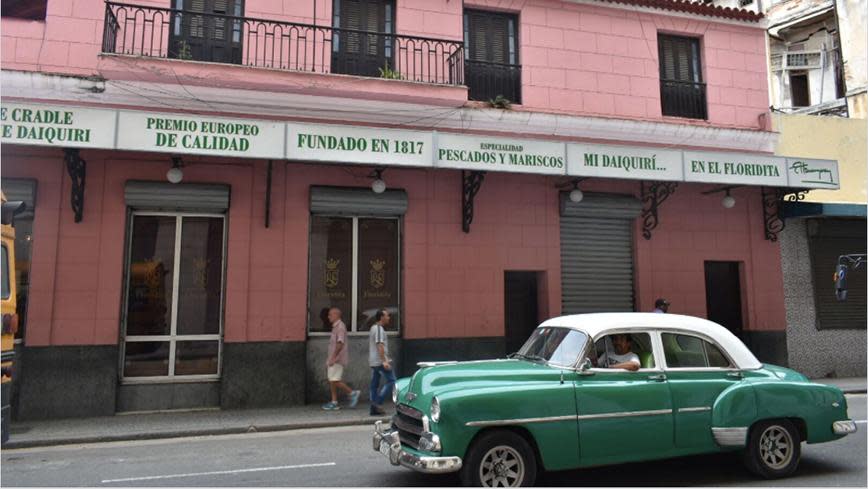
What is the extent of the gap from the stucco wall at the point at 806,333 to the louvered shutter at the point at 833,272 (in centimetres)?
17

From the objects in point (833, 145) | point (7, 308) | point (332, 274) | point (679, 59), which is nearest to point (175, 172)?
point (332, 274)

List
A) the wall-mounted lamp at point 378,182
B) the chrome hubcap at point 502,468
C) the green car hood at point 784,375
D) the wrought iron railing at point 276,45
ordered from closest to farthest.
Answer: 1. the chrome hubcap at point 502,468
2. the green car hood at point 784,375
3. the wrought iron railing at point 276,45
4. the wall-mounted lamp at point 378,182

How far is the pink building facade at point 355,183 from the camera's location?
9938mm

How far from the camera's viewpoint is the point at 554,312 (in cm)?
1225

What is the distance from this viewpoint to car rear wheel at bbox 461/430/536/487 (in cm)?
510

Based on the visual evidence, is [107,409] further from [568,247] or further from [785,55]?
[785,55]

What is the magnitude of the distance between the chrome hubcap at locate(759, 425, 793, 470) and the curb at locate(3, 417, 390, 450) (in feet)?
18.2

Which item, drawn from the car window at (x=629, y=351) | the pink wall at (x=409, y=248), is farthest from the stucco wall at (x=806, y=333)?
the car window at (x=629, y=351)

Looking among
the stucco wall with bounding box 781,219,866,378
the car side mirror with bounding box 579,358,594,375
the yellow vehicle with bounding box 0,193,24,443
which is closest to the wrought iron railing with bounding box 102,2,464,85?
the yellow vehicle with bounding box 0,193,24,443

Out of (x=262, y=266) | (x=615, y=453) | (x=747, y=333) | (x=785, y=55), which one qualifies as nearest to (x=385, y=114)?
(x=262, y=266)

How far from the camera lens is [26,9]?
11.0 m

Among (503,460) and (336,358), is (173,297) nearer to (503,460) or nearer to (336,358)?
(336,358)

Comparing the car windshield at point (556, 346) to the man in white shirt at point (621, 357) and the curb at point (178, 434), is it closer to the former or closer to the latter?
the man in white shirt at point (621, 357)

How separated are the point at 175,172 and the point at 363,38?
473 centimetres
